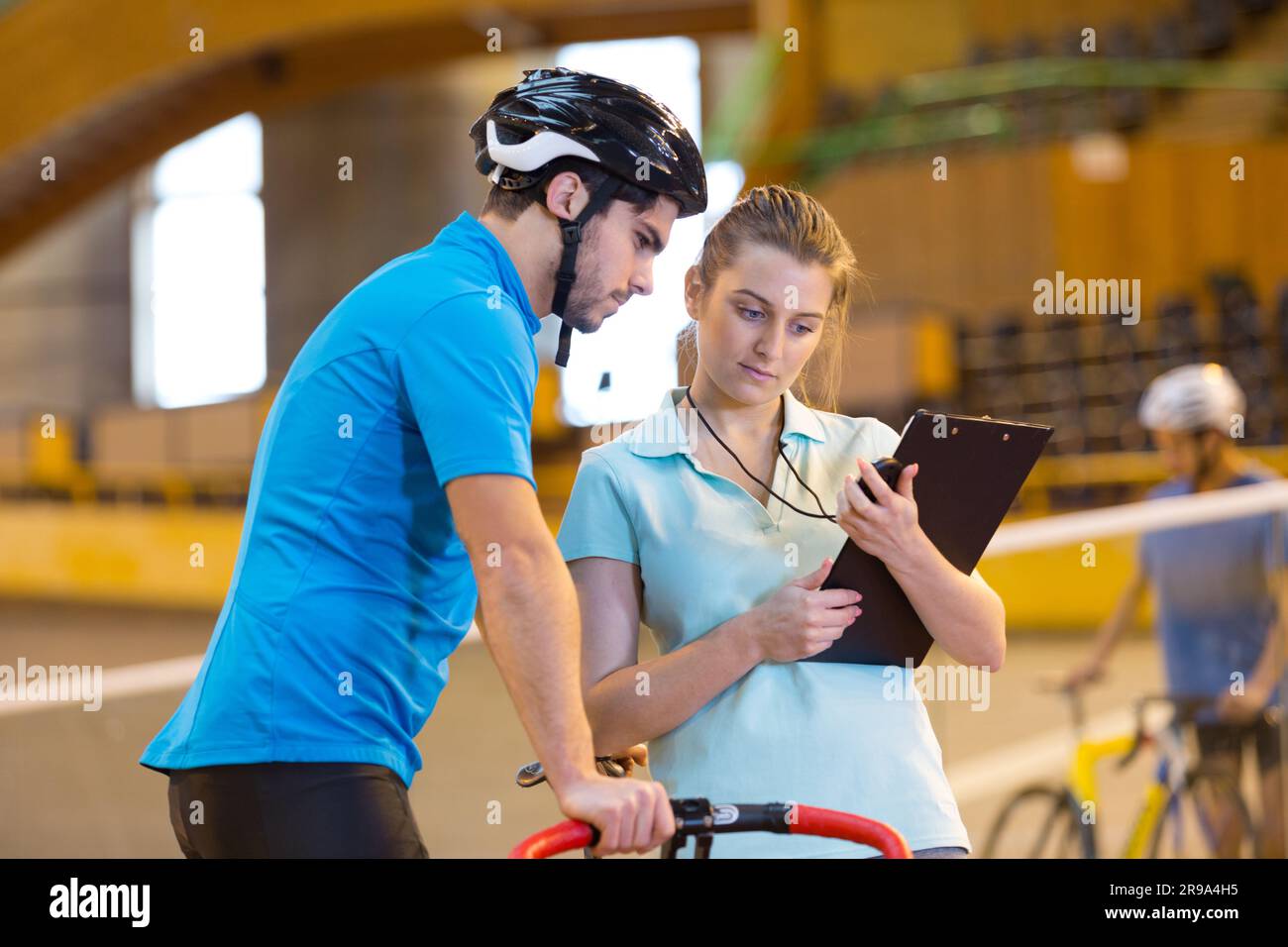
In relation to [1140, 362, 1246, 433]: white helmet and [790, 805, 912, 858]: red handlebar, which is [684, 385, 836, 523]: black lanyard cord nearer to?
[790, 805, 912, 858]: red handlebar

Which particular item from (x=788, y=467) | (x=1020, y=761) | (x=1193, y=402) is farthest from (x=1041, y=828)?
(x=788, y=467)

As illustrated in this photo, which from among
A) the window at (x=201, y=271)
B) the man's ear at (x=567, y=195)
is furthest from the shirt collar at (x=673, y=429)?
the window at (x=201, y=271)

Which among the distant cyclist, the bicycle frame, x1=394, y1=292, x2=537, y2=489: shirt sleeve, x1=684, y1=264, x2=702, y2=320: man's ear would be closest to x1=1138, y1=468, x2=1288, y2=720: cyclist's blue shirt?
the distant cyclist

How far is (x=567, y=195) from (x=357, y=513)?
0.37 meters

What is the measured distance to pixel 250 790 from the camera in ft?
3.95

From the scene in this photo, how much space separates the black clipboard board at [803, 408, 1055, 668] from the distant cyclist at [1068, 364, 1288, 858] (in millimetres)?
2024

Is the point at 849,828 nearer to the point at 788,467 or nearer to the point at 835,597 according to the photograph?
the point at 835,597

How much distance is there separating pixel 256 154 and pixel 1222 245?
10.8 metres

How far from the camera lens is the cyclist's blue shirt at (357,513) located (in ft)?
3.94

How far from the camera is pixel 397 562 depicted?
1.25 m

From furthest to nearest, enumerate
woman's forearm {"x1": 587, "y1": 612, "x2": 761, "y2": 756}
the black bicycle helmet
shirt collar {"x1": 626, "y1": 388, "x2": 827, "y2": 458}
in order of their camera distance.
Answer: shirt collar {"x1": 626, "y1": 388, "x2": 827, "y2": 458} < woman's forearm {"x1": 587, "y1": 612, "x2": 761, "y2": 756} < the black bicycle helmet

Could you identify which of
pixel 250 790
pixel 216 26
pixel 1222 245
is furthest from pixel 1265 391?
pixel 216 26

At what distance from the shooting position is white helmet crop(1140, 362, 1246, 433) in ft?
11.8
